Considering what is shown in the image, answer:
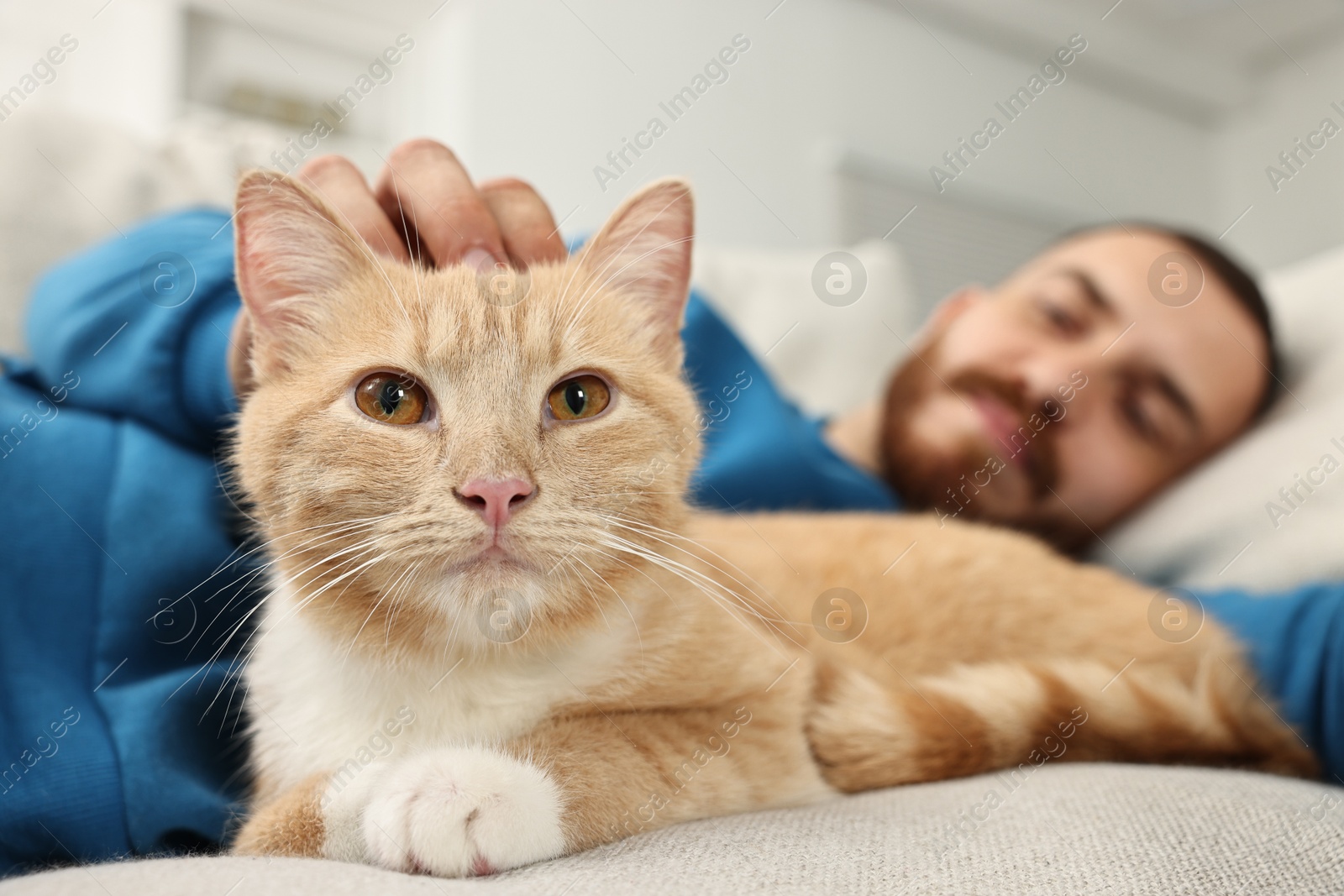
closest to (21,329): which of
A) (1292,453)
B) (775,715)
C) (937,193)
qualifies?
(775,715)

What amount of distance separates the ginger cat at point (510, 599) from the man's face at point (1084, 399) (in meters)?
1.10

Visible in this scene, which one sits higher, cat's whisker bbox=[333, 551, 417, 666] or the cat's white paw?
cat's whisker bbox=[333, 551, 417, 666]

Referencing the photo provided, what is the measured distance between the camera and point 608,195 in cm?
346

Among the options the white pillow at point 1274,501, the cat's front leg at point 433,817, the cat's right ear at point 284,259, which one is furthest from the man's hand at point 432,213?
the white pillow at point 1274,501

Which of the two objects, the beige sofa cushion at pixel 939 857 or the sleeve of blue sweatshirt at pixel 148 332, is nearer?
the beige sofa cushion at pixel 939 857

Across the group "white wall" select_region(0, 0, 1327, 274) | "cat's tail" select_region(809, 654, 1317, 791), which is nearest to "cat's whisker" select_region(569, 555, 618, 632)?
"cat's tail" select_region(809, 654, 1317, 791)

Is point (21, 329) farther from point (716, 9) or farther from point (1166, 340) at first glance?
point (716, 9)

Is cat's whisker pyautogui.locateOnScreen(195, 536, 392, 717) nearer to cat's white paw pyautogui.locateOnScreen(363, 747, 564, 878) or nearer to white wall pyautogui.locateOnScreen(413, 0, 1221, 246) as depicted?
cat's white paw pyautogui.locateOnScreen(363, 747, 564, 878)

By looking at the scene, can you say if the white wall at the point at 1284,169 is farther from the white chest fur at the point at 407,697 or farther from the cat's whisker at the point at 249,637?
the cat's whisker at the point at 249,637

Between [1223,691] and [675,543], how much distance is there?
3.41 ft

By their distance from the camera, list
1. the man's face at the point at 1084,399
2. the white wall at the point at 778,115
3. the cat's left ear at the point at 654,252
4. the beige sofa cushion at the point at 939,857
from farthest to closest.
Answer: the white wall at the point at 778,115, the man's face at the point at 1084,399, the cat's left ear at the point at 654,252, the beige sofa cushion at the point at 939,857

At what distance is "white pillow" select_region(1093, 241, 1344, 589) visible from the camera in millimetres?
1938

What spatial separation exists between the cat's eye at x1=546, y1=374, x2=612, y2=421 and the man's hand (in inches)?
9.4

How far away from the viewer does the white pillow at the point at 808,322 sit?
274cm
